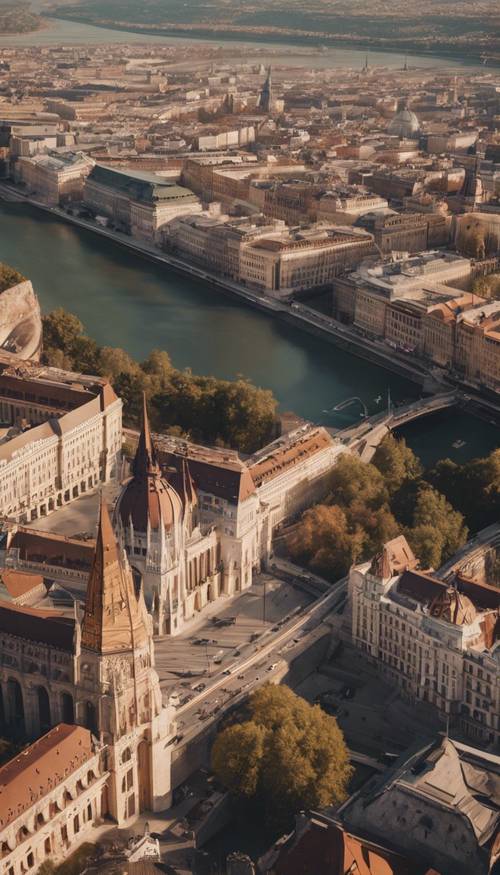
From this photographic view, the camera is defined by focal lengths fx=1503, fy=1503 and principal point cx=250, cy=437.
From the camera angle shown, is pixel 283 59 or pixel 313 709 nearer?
pixel 313 709

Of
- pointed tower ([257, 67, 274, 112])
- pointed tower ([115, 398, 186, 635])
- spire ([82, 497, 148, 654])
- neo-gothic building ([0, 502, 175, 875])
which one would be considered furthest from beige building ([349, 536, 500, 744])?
pointed tower ([257, 67, 274, 112])

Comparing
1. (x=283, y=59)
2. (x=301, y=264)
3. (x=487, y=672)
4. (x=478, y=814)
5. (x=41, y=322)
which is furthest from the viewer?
(x=283, y=59)

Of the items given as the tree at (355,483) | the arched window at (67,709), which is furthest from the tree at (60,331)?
the arched window at (67,709)

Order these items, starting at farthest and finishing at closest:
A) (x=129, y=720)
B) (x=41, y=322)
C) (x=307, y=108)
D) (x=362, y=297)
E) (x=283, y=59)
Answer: (x=283, y=59) → (x=307, y=108) → (x=362, y=297) → (x=41, y=322) → (x=129, y=720)

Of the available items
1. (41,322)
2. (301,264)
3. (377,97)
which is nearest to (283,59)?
(377,97)

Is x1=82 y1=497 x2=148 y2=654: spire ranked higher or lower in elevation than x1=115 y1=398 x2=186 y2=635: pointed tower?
higher

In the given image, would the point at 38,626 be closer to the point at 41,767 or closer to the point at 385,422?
the point at 41,767

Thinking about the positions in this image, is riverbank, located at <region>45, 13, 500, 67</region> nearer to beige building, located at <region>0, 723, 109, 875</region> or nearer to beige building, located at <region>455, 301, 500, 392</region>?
beige building, located at <region>455, 301, 500, 392</region>

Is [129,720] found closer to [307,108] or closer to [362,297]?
[362,297]
